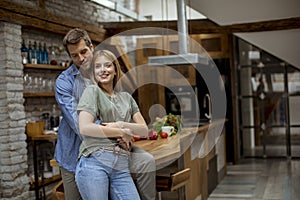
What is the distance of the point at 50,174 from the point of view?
632 centimetres

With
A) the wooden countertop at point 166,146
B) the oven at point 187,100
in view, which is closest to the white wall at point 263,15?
the oven at point 187,100

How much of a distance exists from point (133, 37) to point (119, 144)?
704 cm

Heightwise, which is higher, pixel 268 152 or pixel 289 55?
pixel 289 55

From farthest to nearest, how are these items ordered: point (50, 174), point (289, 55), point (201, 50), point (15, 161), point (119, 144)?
point (201, 50), point (289, 55), point (50, 174), point (15, 161), point (119, 144)

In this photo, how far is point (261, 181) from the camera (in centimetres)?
708

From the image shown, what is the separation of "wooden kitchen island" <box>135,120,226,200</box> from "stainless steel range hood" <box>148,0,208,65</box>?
0.82 metres

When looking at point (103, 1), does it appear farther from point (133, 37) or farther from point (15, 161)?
point (15, 161)

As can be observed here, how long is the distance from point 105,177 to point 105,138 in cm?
21

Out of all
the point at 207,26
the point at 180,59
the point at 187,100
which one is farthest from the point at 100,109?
the point at 187,100

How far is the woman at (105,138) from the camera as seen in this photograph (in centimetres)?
251

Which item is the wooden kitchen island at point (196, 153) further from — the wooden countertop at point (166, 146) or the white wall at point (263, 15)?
the white wall at point (263, 15)

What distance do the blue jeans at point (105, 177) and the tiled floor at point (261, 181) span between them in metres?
3.65

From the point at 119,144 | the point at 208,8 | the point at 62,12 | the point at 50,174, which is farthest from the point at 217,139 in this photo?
the point at 119,144

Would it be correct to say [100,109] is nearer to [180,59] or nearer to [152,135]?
[152,135]
